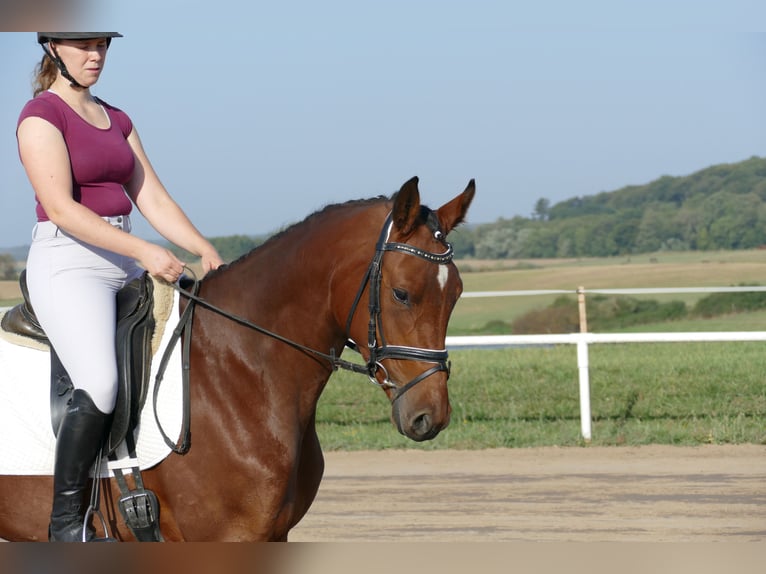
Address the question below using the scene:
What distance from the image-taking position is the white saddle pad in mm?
3377

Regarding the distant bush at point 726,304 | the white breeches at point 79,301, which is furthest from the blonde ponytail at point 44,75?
the distant bush at point 726,304

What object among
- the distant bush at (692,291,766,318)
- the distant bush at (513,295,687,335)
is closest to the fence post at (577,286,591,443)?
the distant bush at (513,295,687,335)

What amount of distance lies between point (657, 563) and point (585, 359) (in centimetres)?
851

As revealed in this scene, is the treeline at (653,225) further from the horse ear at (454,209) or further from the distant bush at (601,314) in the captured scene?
the horse ear at (454,209)

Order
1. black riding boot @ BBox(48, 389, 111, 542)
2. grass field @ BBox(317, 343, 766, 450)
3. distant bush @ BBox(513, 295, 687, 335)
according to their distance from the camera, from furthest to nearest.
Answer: distant bush @ BBox(513, 295, 687, 335)
grass field @ BBox(317, 343, 766, 450)
black riding boot @ BBox(48, 389, 111, 542)

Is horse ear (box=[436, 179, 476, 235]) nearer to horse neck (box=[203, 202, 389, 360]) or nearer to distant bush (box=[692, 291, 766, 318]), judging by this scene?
horse neck (box=[203, 202, 389, 360])

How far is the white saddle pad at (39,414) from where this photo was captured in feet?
11.1

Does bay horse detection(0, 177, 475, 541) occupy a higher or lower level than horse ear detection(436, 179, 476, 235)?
lower

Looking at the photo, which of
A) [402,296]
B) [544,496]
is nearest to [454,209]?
[402,296]

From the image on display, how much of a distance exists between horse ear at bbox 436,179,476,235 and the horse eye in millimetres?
312

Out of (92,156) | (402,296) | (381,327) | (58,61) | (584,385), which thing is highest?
(58,61)

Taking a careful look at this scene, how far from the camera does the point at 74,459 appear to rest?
327 centimetres

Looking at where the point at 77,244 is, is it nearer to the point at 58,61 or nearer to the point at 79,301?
the point at 79,301

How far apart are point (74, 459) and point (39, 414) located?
30 cm
